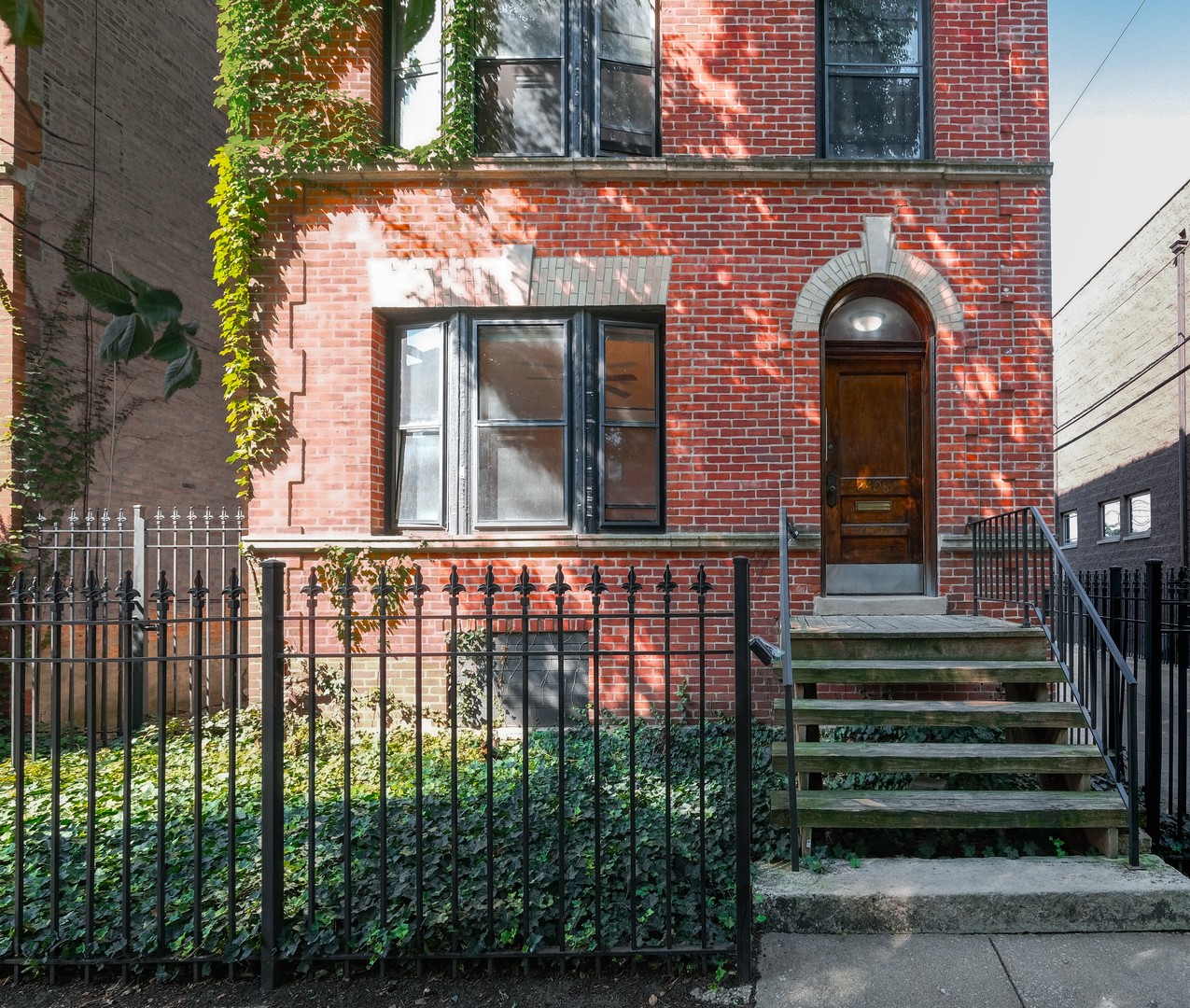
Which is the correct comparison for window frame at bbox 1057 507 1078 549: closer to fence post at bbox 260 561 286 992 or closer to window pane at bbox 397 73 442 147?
window pane at bbox 397 73 442 147

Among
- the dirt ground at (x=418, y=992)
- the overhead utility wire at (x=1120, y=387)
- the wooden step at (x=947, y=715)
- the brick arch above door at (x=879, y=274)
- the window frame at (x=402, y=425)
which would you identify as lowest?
the dirt ground at (x=418, y=992)

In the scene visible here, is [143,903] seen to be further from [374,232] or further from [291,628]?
[374,232]

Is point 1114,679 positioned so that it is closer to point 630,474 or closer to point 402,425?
point 630,474

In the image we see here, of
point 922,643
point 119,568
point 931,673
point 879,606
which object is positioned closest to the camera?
point 931,673

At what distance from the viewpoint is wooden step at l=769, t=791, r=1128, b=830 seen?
4254 mm

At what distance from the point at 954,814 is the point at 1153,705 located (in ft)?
4.54

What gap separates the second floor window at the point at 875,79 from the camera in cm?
740

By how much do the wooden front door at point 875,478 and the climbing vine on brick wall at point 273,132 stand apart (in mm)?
4321

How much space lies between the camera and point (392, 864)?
3.94 metres

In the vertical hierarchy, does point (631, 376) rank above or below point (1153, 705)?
above

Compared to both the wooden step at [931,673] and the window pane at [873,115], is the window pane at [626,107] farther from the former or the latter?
the wooden step at [931,673]

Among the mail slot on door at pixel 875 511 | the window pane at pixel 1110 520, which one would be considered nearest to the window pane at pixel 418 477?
the mail slot on door at pixel 875 511

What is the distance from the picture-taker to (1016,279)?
7.01m

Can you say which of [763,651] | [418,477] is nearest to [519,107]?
[418,477]
